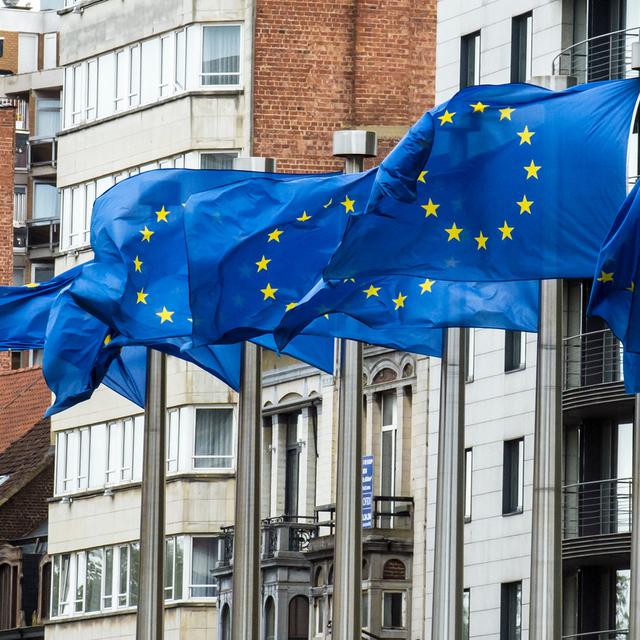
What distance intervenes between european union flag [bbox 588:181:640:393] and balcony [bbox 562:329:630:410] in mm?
27992

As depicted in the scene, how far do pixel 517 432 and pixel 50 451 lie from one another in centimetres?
4486

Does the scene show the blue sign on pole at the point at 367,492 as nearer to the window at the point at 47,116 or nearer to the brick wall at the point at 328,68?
the brick wall at the point at 328,68

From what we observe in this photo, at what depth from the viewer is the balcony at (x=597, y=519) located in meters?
68.5

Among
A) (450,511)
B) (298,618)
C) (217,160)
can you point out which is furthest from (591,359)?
(217,160)

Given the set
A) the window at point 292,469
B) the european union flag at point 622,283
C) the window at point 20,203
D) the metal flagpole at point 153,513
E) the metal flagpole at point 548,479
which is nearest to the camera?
the european union flag at point 622,283

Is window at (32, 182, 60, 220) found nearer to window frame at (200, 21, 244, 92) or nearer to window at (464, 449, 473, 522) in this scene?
window frame at (200, 21, 244, 92)

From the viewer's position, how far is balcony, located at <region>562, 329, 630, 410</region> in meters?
69.1

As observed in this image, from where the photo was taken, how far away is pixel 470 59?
7769cm

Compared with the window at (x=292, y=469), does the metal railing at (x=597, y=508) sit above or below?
below

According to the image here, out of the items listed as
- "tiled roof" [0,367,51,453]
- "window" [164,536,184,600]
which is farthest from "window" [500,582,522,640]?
"tiled roof" [0,367,51,453]

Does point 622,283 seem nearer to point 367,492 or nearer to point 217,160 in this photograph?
point 367,492

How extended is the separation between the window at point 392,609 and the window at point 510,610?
7.33 m

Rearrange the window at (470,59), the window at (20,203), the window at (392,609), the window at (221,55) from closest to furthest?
1. the window at (470,59)
2. the window at (392,609)
3. the window at (221,55)
4. the window at (20,203)

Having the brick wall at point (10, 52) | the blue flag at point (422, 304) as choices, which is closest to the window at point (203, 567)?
the blue flag at point (422, 304)
